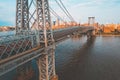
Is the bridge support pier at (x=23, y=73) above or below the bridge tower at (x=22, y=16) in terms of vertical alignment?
below

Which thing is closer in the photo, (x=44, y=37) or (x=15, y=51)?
(x=15, y=51)

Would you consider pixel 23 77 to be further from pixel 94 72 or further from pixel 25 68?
pixel 94 72

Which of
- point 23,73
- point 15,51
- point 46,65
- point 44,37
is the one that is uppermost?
point 44,37

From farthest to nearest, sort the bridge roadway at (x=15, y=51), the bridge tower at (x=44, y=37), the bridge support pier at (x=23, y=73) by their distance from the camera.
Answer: the bridge support pier at (x=23, y=73) → the bridge tower at (x=44, y=37) → the bridge roadway at (x=15, y=51)

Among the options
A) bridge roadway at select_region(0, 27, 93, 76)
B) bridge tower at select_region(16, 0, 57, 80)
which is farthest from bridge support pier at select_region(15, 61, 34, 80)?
bridge roadway at select_region(0, 27, 93, 76)

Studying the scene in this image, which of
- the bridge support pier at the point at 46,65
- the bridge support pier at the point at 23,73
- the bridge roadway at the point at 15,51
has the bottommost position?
the bridge support pier at the point at 23,73

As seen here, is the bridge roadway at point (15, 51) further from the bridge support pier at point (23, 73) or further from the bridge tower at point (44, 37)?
the bridge support pier at point (23, 73)

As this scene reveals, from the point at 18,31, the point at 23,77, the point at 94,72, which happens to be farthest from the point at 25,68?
the point at 94,72

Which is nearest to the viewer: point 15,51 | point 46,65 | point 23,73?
point 15,51

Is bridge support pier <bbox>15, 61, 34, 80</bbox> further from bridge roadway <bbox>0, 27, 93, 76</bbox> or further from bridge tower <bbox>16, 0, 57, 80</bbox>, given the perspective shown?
bridge roadway <bbox>0, 27, 93, 76</bbox>

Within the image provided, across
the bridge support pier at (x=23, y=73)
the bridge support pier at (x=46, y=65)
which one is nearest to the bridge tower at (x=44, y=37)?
the bridge support pier at (x=46, y=65)

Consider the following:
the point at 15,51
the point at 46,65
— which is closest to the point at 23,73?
the point at 46,65

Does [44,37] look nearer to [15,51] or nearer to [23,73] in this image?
[15,51]

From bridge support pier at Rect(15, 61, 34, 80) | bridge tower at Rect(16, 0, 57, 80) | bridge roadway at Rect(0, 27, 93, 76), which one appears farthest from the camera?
bridge support pier at Rect(15, 61, 34, 80)
